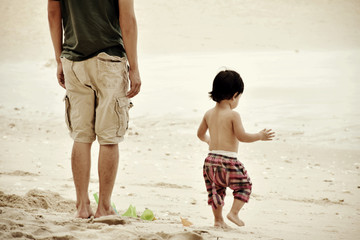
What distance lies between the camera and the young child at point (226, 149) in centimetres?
338

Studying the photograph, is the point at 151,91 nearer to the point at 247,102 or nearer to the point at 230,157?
the point at 247,102

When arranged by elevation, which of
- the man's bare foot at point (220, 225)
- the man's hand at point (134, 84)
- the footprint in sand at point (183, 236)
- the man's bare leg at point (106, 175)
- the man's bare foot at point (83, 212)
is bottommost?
the man's bare foot at point (220, 225)

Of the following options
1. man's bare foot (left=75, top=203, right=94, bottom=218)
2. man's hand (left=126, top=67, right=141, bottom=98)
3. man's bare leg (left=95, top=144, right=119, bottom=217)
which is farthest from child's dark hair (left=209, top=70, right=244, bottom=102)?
man's bare foot (left=75, top=203, right=94, bottom=218)

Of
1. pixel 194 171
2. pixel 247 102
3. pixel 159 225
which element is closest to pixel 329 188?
pixel 194 171

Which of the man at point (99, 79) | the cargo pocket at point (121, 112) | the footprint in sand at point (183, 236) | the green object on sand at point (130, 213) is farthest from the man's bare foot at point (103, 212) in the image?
the footprint in sand at point (183, 236)

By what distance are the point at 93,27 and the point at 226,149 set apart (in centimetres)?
118

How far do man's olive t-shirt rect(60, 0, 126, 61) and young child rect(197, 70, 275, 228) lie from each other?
0.76 metres

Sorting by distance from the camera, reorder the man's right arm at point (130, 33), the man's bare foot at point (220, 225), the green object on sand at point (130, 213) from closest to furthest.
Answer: the man's right arm at point (130, 33)
the man's bare foot at point (220, 225)
the green object on sand at point (130, 213)

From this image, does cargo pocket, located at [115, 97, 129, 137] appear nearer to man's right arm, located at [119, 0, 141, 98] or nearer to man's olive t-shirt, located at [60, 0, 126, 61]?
man's right arm, located at [119, 0, 141, 98]

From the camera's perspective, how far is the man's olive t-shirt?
3.26 m

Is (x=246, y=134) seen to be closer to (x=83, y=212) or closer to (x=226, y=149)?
(x=226, y=149)

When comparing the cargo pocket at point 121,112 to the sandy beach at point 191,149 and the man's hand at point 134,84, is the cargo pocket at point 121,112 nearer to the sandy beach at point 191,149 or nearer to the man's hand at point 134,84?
the man's hand at point 134,84

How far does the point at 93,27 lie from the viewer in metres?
3.26

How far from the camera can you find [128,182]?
16.5 ft
